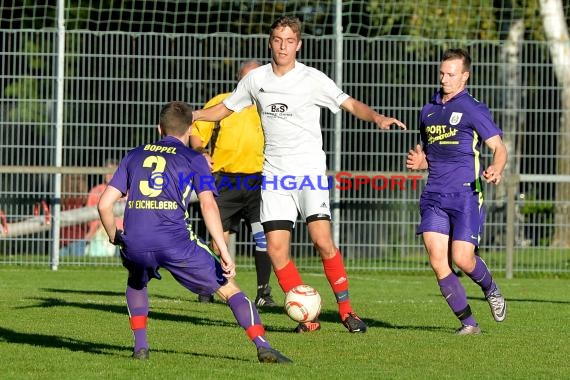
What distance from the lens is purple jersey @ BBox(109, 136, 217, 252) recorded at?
7.92 metres

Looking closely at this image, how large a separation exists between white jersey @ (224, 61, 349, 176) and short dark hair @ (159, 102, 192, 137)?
2.11 meters

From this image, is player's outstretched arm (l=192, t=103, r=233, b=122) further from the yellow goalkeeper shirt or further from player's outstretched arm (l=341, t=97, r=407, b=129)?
the yellow goalkeeper shirt

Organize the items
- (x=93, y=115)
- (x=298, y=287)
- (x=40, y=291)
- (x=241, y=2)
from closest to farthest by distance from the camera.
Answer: (x=298, y=287) < (x=40, y=291) < (x=93, y=115) < (x=241, y=2)

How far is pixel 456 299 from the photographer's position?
32.9ft

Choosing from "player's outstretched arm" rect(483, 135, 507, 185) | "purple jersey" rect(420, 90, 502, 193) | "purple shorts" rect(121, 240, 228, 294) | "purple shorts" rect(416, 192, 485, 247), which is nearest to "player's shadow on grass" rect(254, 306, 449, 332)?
"purple shorts" rect(416, 192, 485, 247)

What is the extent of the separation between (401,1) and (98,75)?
4.75m

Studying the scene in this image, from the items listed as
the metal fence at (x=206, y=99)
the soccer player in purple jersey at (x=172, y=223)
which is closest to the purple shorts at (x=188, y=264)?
the soccer player in purple jersey at (x=172, y=223)

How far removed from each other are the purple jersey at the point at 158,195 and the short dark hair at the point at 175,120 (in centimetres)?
20

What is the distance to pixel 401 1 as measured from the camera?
772 inches

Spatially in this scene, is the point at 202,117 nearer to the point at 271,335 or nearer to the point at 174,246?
the point at 271,335

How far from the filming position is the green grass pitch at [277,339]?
305 inches

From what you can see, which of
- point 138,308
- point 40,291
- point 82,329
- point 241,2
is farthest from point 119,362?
point 241,2

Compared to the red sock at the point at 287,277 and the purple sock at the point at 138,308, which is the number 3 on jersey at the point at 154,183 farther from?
the red sock at the point at 287,277

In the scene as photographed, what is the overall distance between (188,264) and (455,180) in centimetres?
282
